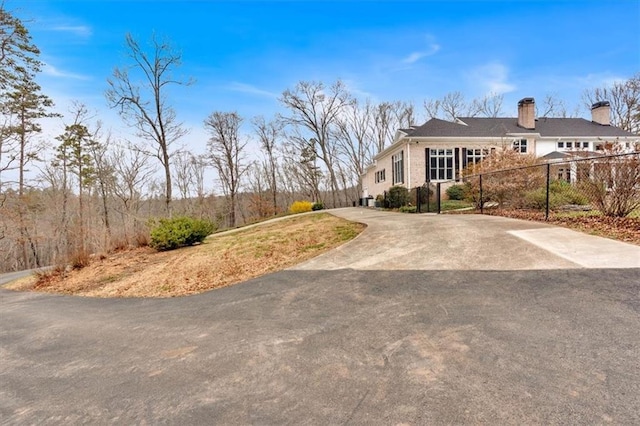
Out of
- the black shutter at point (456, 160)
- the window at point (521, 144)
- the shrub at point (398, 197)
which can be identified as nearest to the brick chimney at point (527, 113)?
the window at point (521, 144)

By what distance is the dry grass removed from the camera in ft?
21.0

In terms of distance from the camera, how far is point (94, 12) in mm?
10305

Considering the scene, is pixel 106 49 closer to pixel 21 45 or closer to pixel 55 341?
pixel 21 45

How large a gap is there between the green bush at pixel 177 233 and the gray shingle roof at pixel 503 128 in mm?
14040

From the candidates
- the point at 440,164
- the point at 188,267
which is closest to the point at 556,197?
the point at 440,164

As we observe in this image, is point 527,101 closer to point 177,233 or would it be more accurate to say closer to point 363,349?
point 177,233

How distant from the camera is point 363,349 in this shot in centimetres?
292

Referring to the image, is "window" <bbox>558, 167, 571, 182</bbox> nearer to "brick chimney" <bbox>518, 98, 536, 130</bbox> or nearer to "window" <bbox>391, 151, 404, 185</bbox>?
"window" <bbox>391, 151, 404, 185</bbox>

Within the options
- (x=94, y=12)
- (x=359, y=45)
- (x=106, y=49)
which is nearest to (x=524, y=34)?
(x=359, y=45)

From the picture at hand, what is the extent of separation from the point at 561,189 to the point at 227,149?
31575 mm

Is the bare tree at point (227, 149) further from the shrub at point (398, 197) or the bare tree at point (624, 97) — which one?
the bare tree at point (624, 97)

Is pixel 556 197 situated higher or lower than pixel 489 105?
lower

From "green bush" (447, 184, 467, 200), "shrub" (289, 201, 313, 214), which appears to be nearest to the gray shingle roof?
"green bush" (447, 184, 467, 200)

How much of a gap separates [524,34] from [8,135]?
27.1 metres
